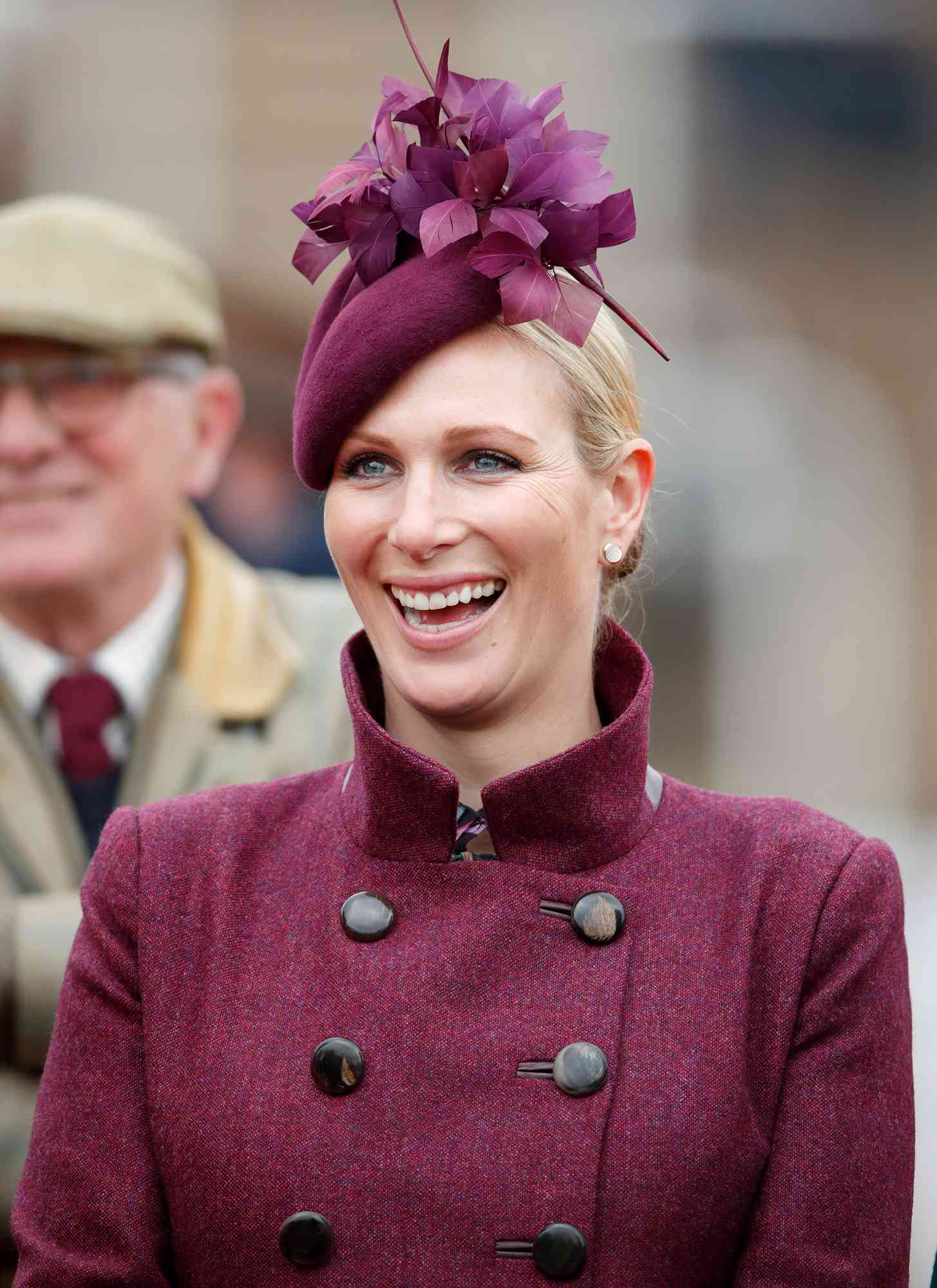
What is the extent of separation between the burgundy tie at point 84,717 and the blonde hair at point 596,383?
133 cm

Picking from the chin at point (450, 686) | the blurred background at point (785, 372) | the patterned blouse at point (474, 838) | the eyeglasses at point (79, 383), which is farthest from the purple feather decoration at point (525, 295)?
the blurred background at point (785, 372)

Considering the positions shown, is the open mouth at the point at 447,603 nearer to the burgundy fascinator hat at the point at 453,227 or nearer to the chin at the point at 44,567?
the burgundy fascinator hat at the point at 453,227

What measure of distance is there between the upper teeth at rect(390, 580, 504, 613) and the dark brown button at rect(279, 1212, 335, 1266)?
2.09 feet

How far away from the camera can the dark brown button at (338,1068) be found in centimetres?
164

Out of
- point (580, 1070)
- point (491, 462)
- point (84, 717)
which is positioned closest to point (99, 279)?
point (84, 717)

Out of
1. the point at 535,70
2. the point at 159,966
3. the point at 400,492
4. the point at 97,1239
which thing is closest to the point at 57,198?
the point at 535,70

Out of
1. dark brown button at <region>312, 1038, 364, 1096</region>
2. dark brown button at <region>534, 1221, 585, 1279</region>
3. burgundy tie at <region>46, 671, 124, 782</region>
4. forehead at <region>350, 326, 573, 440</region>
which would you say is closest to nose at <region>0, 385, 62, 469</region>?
burgundy tie at <region>46, 671, 124, 782</region>

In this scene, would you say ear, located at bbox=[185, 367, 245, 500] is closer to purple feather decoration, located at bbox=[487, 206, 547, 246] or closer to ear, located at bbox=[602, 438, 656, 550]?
ear, located at bbox=[602, 438, 656, 550]

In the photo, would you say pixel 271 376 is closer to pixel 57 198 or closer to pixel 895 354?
pixel 57 198

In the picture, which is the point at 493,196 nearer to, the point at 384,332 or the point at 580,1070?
the point at 384,332

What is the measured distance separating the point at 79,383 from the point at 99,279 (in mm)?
202

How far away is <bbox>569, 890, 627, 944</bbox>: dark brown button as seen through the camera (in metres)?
1.72

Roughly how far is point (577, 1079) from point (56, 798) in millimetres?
1502

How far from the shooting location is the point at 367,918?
1.74m
